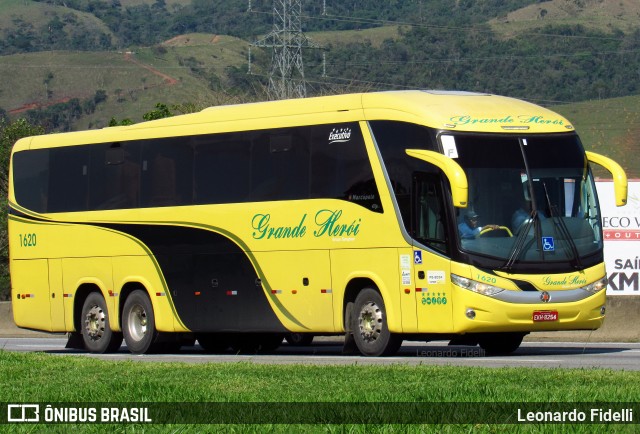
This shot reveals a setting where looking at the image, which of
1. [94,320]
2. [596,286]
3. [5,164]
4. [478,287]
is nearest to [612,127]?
[5,164]

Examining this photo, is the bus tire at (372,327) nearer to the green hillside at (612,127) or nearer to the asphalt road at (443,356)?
the asphalt road at (443,356)

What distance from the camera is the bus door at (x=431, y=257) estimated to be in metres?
19.6

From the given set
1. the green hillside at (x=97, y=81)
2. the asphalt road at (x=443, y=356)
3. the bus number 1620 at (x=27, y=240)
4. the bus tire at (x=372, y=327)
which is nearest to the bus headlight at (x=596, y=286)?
the asphalt road at (x=443, y=356)

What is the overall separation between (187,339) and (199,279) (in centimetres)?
152

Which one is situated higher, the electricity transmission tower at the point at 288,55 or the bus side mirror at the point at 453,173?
the electricity transmission tower at the point at 288,55

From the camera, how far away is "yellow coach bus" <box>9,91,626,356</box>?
772 inches

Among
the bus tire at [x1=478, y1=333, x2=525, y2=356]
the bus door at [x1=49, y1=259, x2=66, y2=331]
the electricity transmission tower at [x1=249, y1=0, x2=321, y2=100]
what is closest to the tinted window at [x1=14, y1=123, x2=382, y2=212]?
the bus door at [x1=49, y1=259, x2=66, y2=331]

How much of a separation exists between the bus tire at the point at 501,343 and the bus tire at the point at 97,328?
266 inches

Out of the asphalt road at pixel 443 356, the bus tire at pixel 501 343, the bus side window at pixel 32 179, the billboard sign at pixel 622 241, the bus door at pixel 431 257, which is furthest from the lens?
the billboard sign at pixel 622 241

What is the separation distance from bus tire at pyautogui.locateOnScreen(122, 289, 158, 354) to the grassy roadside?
19.3 ft

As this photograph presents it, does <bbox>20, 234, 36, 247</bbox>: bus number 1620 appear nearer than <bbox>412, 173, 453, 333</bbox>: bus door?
No

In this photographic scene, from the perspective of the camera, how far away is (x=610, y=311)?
1033 inches

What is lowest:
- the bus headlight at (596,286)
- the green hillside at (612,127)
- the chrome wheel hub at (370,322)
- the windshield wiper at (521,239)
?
the chrome wheel hub at (370,322)

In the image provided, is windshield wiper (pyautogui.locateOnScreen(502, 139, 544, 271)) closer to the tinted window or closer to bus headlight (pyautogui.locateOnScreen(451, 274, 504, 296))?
bus headlight (pyautogui.locateOnScreen(451, 274, 504, 296))
